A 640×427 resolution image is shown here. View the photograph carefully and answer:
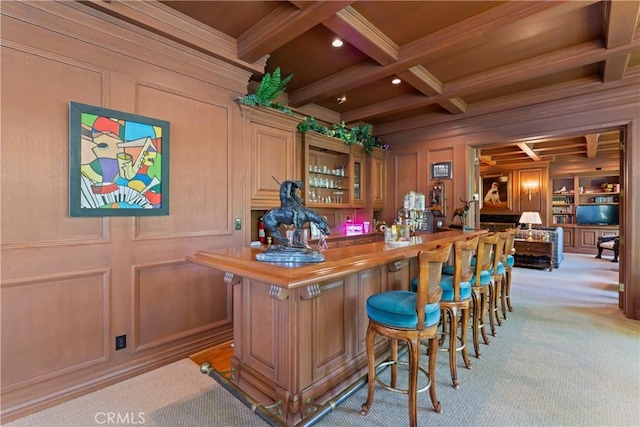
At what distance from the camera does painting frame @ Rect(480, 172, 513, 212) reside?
10133 millimetres

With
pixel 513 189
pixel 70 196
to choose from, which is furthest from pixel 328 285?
pixel 513 189

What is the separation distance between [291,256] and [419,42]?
8.46 ft

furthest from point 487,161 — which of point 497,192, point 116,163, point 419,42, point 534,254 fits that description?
point 116,163

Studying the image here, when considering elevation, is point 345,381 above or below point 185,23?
below

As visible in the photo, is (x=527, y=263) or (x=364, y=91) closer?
(x=364, y=91)

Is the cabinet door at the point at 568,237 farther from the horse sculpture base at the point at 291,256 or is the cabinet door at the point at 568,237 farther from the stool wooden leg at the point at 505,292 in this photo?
the horse sculpture base at the point at 291,256

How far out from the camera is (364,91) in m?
4.32

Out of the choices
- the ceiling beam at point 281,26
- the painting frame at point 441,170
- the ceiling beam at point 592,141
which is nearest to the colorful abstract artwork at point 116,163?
the ceiling beam at point 281,26

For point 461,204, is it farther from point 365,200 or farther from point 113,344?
point 113,344

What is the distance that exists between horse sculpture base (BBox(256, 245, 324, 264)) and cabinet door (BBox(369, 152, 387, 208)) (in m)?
3.82

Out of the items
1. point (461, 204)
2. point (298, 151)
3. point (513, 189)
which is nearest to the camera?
point (298, 151)

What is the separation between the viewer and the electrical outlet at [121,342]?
7.84 ft

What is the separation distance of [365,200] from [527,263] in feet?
14.8

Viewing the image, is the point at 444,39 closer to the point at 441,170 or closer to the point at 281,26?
the point at 281,26
